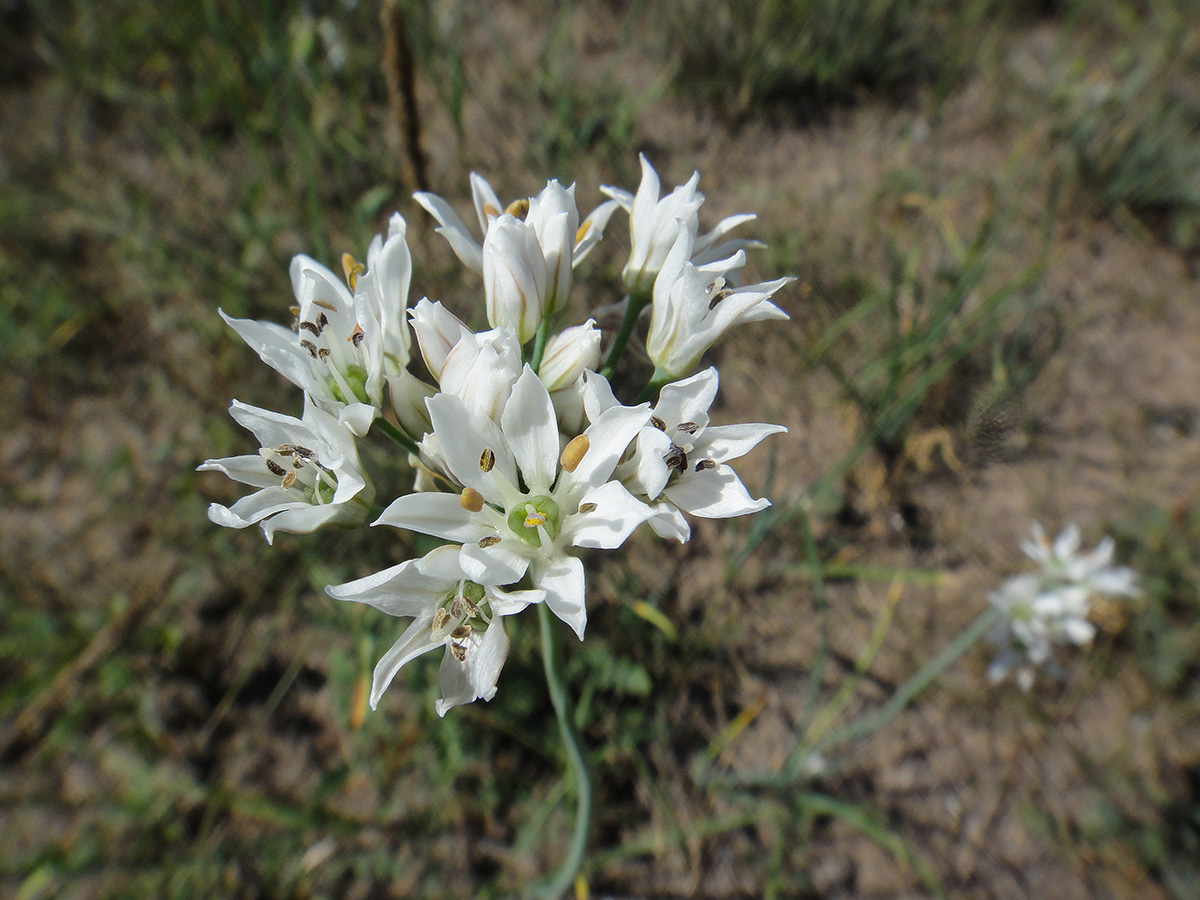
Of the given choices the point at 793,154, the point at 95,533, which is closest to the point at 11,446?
the point at 95,533

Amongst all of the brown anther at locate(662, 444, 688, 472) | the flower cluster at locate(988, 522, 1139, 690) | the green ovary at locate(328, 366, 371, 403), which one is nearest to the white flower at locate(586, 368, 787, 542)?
the brown anther at locate(662, 444, 688, 472)

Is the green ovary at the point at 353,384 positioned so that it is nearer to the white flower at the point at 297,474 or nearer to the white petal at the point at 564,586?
the white flower at the point at 297,474

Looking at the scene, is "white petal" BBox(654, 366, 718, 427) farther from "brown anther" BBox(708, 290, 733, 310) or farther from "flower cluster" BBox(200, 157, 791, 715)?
"brown anther" BBox(708, 290, 733, 310)

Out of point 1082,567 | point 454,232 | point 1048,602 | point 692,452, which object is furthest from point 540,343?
point 1082,567

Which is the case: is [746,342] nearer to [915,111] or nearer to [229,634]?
[915,111]

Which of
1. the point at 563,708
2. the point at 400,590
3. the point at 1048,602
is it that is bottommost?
the point at 1048,602

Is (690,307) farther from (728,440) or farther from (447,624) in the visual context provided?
(447,624)

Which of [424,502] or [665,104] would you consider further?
[665,104]
